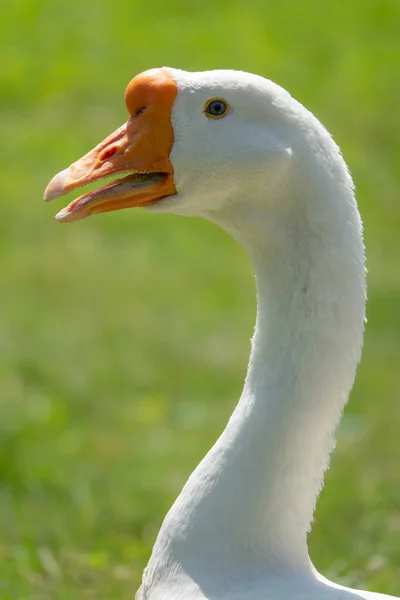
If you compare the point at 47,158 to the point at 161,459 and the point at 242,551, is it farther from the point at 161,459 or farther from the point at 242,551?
the point at 242,551

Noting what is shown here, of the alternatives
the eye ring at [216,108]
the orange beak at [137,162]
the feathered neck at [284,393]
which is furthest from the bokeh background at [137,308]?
the eye ring at [216,108]

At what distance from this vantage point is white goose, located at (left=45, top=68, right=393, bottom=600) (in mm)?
3189

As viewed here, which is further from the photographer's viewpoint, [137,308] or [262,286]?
[137,308]

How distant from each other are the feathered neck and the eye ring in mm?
277

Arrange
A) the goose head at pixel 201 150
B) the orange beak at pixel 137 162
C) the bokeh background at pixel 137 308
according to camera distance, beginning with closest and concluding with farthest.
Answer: the goose head at pixel 201 150 → the orange beak at pixel 137 162 → the bokeh background at pixel 137 308

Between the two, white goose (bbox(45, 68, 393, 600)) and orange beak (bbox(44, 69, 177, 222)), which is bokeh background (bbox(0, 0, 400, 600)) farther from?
orange beak (bbox(44, 69, 177, 222))

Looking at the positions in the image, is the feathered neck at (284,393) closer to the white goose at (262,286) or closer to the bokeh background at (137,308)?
the white goose at (262,286)

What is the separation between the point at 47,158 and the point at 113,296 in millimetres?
2564

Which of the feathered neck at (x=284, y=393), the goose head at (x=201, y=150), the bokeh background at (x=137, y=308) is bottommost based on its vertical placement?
the feathered neck at (x=284, y=393)

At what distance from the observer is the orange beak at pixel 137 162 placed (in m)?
3.29

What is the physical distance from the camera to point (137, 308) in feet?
29.7

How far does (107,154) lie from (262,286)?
576 millimetres

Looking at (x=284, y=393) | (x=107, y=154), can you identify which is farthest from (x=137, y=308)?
(x=284, y=393)

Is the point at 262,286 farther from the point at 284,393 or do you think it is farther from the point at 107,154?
the point at 107,154
